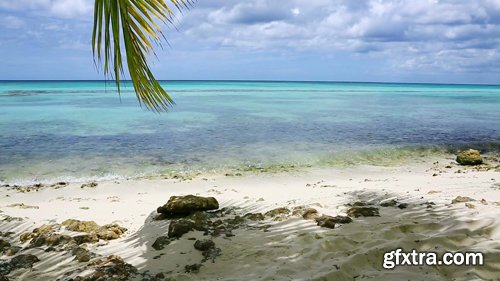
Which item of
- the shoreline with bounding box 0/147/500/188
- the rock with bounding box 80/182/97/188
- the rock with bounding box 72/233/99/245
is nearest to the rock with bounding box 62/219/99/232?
the rock with bounding box 72/233/99/245

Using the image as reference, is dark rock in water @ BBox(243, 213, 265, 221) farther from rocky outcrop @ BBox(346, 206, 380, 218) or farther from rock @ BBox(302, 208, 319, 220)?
rocky outcrop @ BBox(346, 206, 380, 218)

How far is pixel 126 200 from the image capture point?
662cm

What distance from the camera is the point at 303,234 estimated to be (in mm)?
3910

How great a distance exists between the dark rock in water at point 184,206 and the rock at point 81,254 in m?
1.30

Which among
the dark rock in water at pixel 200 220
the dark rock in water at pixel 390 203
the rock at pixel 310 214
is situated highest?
the rock at pixel 310 214

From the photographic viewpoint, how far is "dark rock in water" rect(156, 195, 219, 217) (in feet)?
16.6

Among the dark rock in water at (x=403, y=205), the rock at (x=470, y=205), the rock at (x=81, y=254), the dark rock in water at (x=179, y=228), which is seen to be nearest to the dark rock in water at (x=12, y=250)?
the rock at (x=81, y=254)

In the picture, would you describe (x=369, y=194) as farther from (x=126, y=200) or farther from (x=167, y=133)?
(x=167, y=133)

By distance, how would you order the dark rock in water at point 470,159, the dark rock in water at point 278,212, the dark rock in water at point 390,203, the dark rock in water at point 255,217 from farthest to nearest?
1. the dark rock in water at point 470,159
2. the dark rock in water at point 390,203
3. the dark rock in water at point 278,212
4. the dark rock in water at point 255,217

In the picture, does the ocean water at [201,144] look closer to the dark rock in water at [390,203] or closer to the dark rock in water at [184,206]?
the dark rock in water at [184,206]

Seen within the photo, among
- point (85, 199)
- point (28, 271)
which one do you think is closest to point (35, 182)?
point (85, 199)

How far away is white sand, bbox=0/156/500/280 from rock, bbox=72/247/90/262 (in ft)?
0.24

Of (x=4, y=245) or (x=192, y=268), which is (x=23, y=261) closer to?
(x=4, y=245)

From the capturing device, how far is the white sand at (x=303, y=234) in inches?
125
